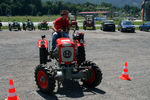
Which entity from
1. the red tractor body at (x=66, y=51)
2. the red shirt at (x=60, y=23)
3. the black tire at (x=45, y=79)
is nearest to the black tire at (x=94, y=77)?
the red tractor body at (x=66, y=51)

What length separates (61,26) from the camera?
742cm

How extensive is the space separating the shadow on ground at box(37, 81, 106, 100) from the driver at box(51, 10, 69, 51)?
1453 mm

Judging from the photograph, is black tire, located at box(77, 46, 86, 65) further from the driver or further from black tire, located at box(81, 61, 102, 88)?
black tire, located at box(81, 61, 102, 88)

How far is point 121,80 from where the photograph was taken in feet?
24.6

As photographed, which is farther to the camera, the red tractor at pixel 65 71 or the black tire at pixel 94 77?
the black tire at pixel 94 77

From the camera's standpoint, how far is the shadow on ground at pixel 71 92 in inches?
232

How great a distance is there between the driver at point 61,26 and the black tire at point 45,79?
50.5 inches

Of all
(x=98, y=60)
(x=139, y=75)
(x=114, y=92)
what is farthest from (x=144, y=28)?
(x=114, y=92)

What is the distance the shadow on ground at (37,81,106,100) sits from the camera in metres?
5.89

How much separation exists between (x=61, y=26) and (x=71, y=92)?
2.38m

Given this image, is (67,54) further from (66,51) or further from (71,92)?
(71,92)

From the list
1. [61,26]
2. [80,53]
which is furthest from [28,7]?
[61,26]

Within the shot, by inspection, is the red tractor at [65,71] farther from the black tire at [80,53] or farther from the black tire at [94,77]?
the black tire at [80,53]

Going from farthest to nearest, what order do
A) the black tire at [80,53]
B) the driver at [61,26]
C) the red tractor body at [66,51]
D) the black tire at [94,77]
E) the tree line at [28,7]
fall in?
the tree line at [28,7] → the black tire at [80,53] → the driver at [61,26] → the black tire at [94,77] → the red tractor body at [66,51]
